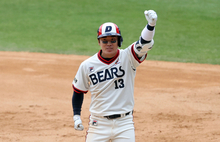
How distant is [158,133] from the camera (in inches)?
244

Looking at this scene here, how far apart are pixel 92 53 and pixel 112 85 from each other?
10.3m

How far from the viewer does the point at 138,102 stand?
26.3 feet

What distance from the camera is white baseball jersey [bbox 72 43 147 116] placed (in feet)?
12.2

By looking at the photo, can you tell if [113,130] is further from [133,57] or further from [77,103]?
[133,57]

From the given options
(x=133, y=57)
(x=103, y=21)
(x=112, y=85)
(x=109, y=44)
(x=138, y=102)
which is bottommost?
(x=138, y=102)

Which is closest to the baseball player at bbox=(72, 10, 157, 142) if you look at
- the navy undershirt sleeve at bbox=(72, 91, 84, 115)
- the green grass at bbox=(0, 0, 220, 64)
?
the navy undershirt sleeve at bbox=(72, 91, 84, 115)

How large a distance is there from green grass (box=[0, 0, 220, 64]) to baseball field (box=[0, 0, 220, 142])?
0.16ft

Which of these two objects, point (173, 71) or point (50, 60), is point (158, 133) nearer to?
point (173, 71)

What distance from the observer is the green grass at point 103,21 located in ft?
48.4

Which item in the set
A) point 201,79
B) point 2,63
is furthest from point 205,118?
point 2,63

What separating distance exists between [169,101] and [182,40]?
30.0 feet

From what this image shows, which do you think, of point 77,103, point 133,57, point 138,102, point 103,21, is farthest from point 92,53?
point 133,57

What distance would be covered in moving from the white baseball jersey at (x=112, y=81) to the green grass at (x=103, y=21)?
30.7 ft

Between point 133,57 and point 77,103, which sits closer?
point 133,57
